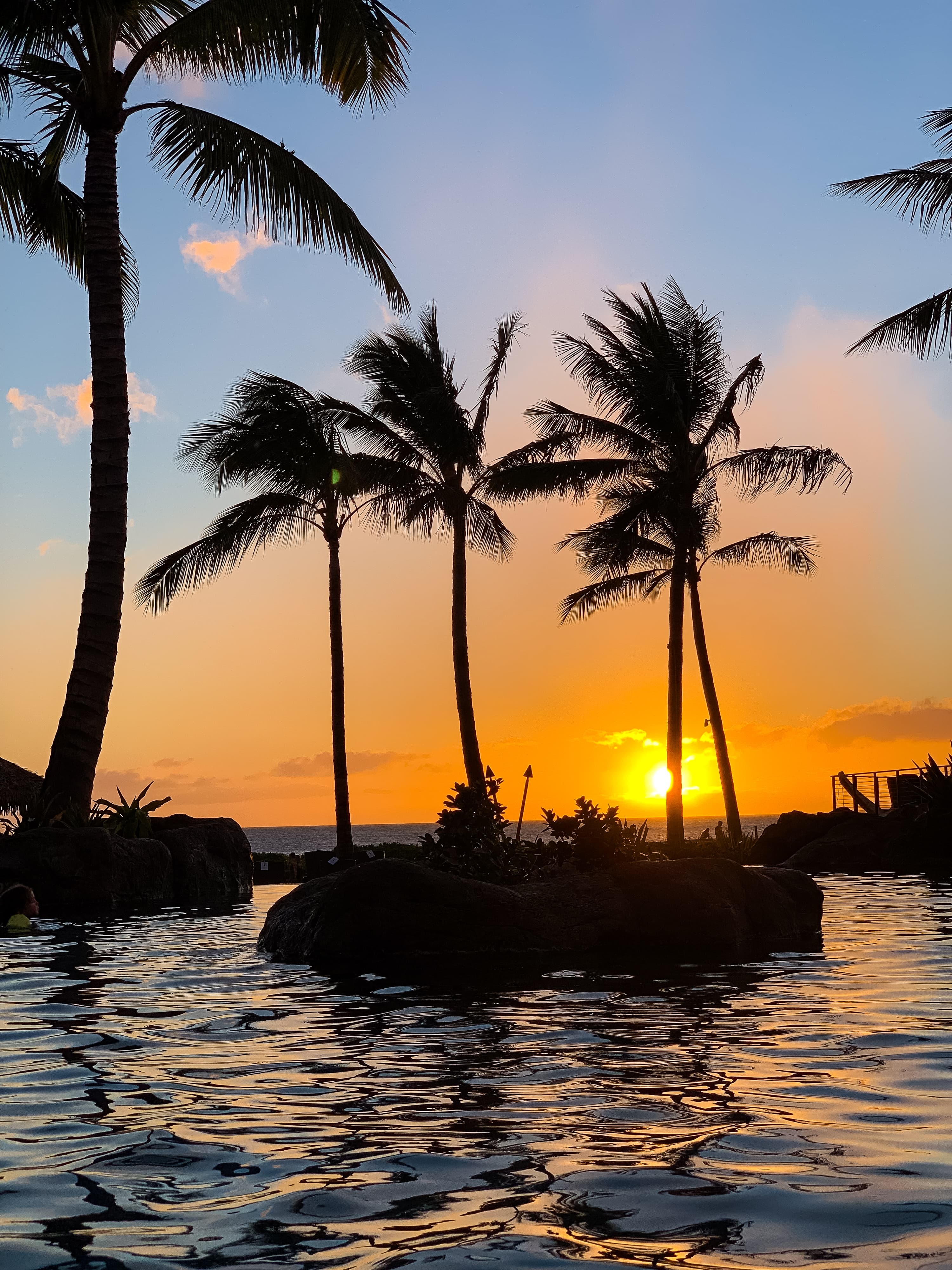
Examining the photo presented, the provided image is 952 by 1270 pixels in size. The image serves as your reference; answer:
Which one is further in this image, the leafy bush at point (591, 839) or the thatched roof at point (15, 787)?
the thatched roof at point (15, 787)

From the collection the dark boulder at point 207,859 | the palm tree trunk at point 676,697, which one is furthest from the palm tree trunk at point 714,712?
the dark boulder at point 207,859

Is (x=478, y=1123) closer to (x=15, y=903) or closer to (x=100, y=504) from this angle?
(x=15, y=903)

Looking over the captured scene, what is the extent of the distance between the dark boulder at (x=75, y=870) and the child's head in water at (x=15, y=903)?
1.58 metres

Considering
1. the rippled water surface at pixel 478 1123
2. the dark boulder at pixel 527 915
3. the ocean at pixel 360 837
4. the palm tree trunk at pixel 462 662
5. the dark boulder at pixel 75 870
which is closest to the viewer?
the rippled water surface at pixel 478 1123

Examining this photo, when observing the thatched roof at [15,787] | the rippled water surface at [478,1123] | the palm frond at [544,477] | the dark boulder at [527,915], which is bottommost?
the rippled water surface at [478,1123]

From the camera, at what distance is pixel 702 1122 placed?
4.10 metres

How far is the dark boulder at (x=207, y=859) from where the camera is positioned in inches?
745

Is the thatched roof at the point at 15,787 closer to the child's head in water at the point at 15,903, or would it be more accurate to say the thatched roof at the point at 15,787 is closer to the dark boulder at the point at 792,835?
the child's head in water at the point at 15,903

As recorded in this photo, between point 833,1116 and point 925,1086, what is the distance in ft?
2.51

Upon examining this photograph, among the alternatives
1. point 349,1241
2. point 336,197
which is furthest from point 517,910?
point 336,197

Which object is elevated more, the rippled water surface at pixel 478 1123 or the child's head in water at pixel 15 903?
the child's head in water at pixel 15 903

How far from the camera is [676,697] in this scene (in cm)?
2570

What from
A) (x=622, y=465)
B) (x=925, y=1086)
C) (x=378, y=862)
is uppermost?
(x=622, y=465)

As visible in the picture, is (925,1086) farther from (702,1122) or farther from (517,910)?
(517,910)
